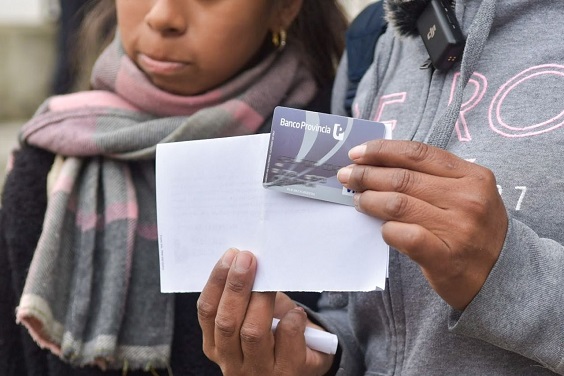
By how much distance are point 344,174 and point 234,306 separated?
0.26 meters

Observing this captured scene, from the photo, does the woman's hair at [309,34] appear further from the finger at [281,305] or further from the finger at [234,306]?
the finger at [234,306]

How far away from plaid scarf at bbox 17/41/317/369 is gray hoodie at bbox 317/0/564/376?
44 cm

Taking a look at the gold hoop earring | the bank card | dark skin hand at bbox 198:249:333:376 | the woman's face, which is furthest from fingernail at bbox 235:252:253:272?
the gold hoop earring

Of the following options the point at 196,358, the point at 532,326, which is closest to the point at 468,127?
the point at 532,326

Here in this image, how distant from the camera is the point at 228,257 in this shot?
1.13 meters

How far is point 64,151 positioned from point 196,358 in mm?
499

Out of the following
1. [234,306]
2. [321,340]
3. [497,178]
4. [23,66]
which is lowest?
[23,66]

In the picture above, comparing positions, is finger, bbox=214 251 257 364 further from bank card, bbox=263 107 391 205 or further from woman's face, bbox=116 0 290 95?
woman's face, bbox=116 0 290 95

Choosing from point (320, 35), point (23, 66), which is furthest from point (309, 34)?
point (23, 66)

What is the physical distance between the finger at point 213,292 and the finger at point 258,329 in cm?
5

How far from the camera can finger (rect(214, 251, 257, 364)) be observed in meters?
1.12

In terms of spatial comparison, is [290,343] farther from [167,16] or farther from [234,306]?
[167,16]

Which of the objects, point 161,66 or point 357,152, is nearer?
point 357,152

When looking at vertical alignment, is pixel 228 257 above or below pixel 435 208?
below
